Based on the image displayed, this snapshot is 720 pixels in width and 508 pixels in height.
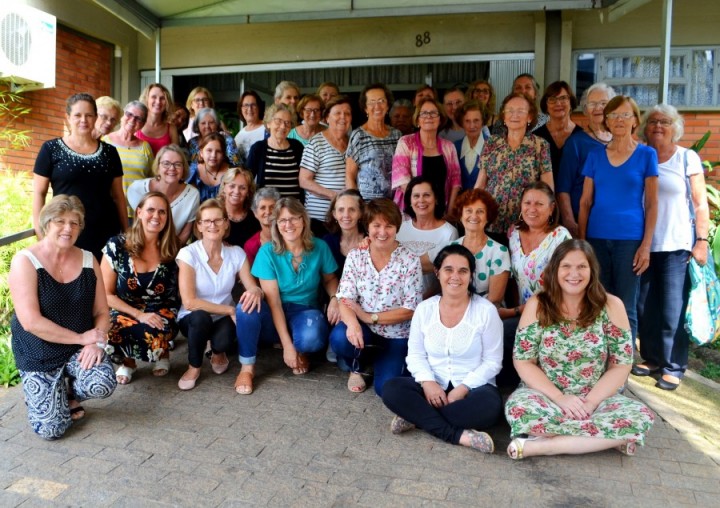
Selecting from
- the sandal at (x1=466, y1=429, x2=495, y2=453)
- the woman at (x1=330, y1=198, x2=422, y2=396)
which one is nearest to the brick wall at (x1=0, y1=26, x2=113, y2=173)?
the woman at (x1=330, y1=198, x2=422, y2=396)

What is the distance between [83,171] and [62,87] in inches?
172

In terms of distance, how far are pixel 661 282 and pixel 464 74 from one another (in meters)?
5.86

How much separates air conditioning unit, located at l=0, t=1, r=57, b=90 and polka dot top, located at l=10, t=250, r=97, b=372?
4.01 m

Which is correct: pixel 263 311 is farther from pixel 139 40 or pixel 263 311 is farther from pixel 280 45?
pixel 139 40

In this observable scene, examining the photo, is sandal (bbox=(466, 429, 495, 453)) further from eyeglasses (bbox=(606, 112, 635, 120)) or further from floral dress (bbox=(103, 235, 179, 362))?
eyeglasses (bbox=(606, 112, 635, 120))

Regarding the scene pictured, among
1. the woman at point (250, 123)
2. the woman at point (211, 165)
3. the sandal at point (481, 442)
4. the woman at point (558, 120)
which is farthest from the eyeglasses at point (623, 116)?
the woman at point (250, 123)

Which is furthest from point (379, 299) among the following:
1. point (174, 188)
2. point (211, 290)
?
point (174, 188)

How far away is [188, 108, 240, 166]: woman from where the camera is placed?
16.9 ft

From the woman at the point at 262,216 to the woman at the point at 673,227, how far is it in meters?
2.49

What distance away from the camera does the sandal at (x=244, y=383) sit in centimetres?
391

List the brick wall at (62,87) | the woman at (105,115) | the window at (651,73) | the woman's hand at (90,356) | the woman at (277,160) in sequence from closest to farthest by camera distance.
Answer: the woman's hand at (90,356), the woman at (105,115), the woman at (277,160), the brick wall at (62,87), the window at (651,73)

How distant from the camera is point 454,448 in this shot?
3.25 metres

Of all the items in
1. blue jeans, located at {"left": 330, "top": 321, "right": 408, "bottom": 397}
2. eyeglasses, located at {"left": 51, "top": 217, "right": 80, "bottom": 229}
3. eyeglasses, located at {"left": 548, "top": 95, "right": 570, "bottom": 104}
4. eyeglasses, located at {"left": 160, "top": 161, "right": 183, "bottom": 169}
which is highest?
eyeglasses, located at {"left": 548, "top": 95, "right": 570, "bottom": 104}

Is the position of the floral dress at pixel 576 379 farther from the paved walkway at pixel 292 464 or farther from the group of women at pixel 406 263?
the paved walkway at pixel 292 464
